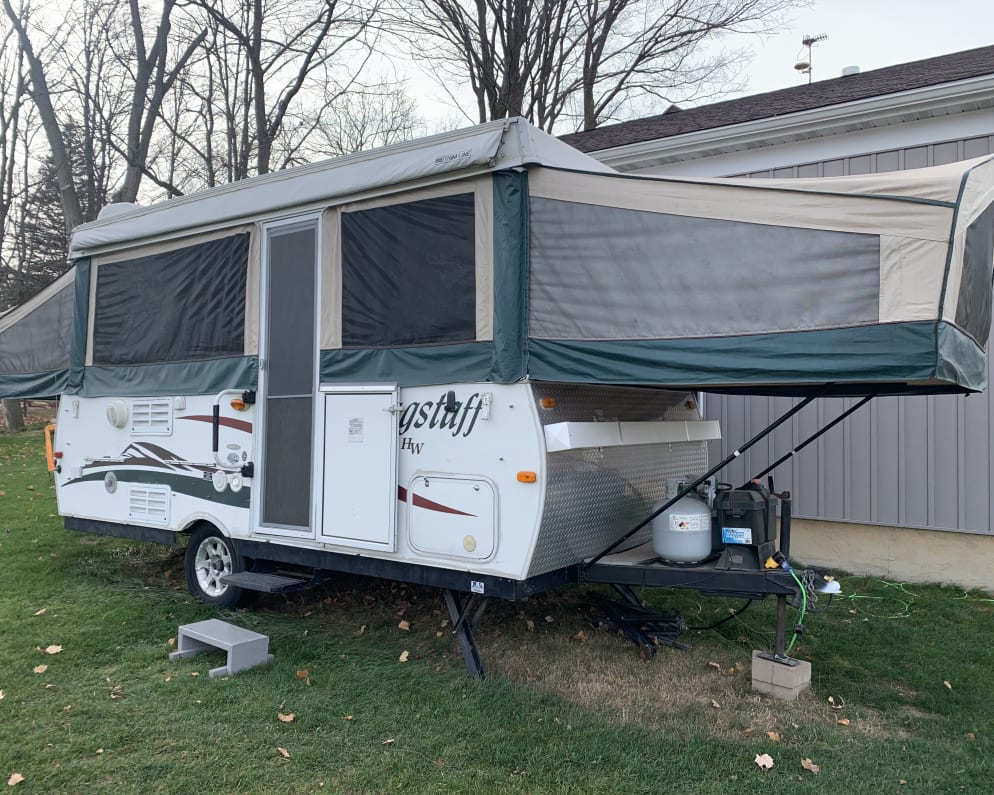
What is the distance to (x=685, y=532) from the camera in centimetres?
452

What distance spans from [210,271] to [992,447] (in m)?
6.29

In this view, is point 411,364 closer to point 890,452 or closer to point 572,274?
point 572,274

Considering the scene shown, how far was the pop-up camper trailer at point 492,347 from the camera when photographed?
364 cm

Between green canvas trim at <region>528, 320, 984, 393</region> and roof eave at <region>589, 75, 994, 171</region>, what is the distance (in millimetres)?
3661

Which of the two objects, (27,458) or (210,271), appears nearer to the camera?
(210,271)

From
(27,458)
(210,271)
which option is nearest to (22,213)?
(27,458)

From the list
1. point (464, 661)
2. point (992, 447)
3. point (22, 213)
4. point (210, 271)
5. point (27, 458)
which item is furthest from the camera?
point (22, 213)

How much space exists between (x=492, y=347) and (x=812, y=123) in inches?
186

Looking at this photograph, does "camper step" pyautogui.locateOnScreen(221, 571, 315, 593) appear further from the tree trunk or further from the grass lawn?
the tree trunk

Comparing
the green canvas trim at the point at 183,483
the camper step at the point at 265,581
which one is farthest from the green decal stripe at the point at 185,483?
the camper step at the point at 265,581

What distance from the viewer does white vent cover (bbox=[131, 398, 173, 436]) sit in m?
6.23

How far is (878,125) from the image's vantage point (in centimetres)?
730

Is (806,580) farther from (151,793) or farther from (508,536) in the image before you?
(151,793)

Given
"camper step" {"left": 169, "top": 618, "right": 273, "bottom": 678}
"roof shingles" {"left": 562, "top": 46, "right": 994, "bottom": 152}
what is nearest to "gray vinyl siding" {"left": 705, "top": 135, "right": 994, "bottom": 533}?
"roof shingles" {"left": 562, "top": 46, "right": 994, "bottom": 152}
